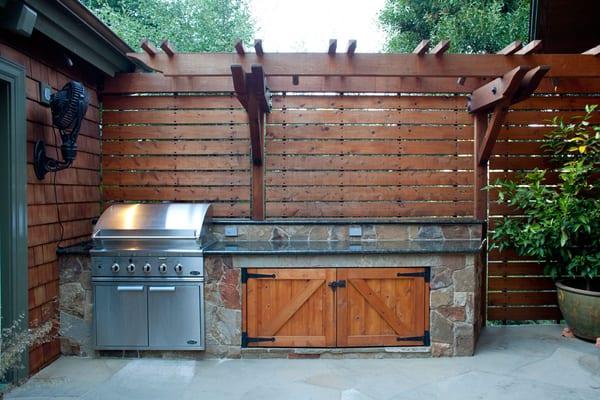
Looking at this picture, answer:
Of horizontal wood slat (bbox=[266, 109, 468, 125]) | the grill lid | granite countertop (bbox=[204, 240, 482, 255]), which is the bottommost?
granite countertop (bbox=[204, 240, 482, 255])

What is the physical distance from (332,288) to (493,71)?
2194 millimetres

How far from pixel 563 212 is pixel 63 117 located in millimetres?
4189

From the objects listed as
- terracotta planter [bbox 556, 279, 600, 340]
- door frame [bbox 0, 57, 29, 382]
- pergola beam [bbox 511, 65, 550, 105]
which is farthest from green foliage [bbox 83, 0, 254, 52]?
terracotta planter [bbox 556, 279, 600, 340]

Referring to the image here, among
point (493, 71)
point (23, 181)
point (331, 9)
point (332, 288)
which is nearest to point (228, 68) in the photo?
point (23, 181)

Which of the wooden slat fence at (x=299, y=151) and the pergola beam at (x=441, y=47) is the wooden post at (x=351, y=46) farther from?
the wooden slat fence at (x=299, y=151)

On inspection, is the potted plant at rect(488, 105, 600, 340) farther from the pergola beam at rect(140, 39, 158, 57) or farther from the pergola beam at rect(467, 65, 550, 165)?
the pergola beam at rect(140, 39, 158, 57)

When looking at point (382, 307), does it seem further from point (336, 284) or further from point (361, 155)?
point (361, 155)

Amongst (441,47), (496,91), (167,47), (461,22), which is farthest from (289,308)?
(461,22)

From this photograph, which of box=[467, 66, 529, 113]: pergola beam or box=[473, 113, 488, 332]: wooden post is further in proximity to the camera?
box=[473, 113, 488, 332]: wooden post

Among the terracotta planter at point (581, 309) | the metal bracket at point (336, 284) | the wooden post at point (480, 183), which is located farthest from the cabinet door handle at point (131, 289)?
the terracotta planter at point (581, 309)

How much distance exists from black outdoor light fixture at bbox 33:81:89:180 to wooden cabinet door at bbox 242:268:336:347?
1.72 meters

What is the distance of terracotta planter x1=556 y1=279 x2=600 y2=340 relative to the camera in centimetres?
358

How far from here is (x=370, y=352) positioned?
3.36 m

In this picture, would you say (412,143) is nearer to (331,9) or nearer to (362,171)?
(362,171)
